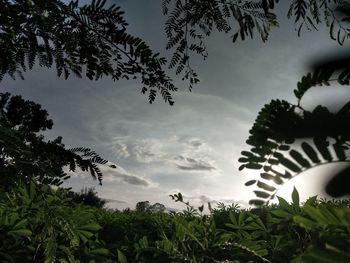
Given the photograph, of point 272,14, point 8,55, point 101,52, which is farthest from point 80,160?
point 272,14

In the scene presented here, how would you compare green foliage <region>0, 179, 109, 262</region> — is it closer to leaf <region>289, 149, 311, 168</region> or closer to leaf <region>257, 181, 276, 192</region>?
leaf <region>257, 181, 276, 192</region>

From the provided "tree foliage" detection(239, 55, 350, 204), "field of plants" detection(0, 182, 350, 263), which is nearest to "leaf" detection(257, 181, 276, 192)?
"tree foliage" detection(239, 55, 350, 204)

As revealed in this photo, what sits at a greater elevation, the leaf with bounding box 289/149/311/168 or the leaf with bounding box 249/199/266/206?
the leaf with bounding box 289/149/311/168

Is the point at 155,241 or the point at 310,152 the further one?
the point at 155,241

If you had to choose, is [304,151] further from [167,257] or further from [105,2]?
[105,2]

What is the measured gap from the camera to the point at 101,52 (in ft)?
8.20

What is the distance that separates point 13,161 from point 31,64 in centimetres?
74

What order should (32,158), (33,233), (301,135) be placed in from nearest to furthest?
(301,135), (32,158), (33,233)

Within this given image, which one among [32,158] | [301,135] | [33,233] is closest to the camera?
[301,135]

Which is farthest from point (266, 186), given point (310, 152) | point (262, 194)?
point (310, 152)

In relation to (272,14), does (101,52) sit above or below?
below

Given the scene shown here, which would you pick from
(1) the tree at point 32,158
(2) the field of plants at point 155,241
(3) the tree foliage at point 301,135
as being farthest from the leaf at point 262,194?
(1) the tree at point 32,158

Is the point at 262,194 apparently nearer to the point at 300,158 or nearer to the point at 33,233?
the point at 300,158

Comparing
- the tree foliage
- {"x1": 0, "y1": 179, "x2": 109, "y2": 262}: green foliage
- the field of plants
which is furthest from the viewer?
{"x1": 0, "y1": 179, "x2": 109, "y2": 262}: green foliage
